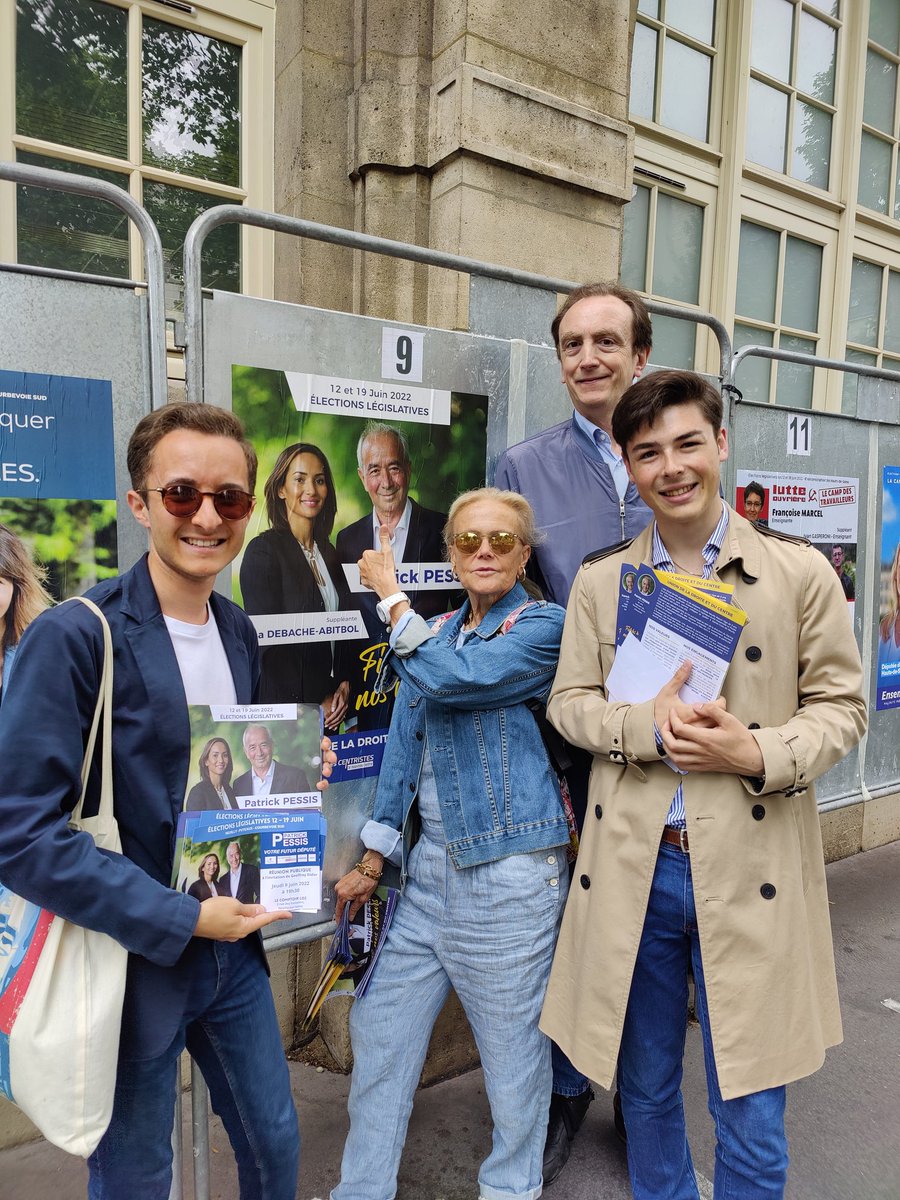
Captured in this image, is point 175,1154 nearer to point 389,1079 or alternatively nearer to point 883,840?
point 389,1079

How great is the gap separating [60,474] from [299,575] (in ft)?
2.16

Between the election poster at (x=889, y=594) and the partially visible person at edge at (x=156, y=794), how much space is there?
3.11 metres

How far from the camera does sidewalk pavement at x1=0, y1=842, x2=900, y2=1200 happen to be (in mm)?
2512

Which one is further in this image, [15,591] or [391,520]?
[391,520]

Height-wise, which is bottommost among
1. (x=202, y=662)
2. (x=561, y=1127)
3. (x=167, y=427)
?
(x=561, y=1127)

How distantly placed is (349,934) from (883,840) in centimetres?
458

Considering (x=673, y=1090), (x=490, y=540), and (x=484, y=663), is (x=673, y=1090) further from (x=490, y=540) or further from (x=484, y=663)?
(x=490, y=540)

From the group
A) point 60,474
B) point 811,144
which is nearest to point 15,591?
point 60,474

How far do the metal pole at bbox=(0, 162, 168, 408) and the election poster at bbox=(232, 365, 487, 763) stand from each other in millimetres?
194

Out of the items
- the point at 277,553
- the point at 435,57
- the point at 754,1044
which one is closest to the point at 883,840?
the point at 754,1044

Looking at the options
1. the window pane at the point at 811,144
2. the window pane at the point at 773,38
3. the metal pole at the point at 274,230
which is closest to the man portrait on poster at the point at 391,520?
the metal pole at the point at 274,230

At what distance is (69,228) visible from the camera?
3.29 m

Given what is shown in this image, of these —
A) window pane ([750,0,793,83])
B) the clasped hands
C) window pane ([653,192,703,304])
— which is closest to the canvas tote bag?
the clasped hands

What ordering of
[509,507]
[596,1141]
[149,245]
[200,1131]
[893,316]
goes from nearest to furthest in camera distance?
[149,245]
[200,1131]
[509,507]
[596,1141]
[893,316]
